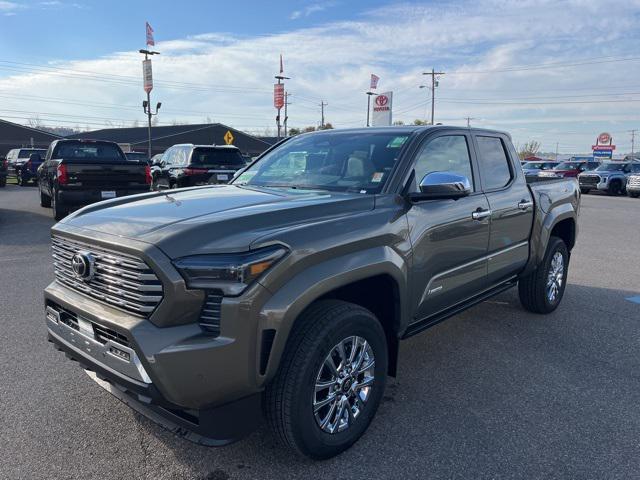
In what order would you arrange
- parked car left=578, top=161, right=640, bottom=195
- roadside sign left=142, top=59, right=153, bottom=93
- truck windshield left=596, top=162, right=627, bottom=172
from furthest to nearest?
roadside sign left=142, top=59, right=153, bottom=93, truck windshield left=596, top=162, right=627, bottom=172, parked car left=578, top=161, right=640, bottom=195

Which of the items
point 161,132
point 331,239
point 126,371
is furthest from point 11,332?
point 161,132

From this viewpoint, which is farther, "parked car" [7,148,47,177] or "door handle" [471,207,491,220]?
"parked car" [7,148,47,177]

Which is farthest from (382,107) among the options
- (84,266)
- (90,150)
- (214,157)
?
(84,266)

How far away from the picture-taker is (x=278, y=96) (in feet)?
118

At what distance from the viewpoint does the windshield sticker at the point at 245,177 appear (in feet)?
14.3

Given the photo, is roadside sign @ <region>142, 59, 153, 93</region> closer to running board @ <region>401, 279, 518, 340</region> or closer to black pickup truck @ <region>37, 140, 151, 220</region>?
black pickup truck @ <region>37, 140, 151, 220</region>

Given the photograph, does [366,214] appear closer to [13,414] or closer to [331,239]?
[331,239]

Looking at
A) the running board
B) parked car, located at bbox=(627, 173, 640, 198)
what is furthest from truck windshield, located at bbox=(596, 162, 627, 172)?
the running board

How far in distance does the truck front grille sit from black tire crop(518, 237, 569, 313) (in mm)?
22850

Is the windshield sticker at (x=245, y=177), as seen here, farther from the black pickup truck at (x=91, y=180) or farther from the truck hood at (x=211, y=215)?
the black pickup truck at (x=91, y=180)

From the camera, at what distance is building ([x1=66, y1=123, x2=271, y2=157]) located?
176 ft

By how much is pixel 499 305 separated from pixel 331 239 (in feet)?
12.3

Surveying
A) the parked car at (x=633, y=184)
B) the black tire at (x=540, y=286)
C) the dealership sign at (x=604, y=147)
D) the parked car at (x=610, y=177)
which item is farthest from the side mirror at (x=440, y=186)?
the dealership sign at (x=604, y=147)

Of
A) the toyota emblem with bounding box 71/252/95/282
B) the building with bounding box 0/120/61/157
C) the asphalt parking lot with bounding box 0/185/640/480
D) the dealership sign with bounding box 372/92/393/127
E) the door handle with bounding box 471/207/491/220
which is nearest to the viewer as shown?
the toyota emblem with bounding box 71/252/95/282
